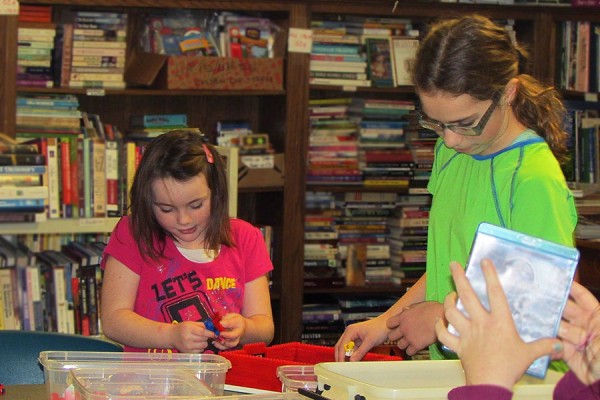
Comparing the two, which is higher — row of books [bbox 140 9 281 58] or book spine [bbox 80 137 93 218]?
row of books [bbox 140 9 281 58]

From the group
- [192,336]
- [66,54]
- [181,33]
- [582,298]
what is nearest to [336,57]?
[181,33]

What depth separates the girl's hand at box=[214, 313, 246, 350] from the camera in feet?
6.68

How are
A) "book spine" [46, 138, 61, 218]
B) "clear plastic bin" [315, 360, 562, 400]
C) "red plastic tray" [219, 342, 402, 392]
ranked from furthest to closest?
"book spine" [46, 138, 61, 218] → "red plastic tray" [219, 342, 402, 392] → "clear plastic bin" [315, 360, 562, 400]

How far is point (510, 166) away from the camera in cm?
170

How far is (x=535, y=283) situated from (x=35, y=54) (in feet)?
9.69

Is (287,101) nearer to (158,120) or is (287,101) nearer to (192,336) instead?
(158,120)

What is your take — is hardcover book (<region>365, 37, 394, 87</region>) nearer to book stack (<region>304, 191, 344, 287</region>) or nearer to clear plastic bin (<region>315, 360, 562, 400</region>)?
book stack (<region>304, 191, 344, 287</region>)

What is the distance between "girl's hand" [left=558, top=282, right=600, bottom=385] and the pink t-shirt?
3.65 feet

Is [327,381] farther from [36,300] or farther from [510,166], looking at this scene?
[36,300]

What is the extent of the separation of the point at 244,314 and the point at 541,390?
1.01 m

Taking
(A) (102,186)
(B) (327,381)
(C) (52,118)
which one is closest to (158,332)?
(B) (327,381)

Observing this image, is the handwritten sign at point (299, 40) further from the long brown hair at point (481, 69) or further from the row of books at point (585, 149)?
the long brown hair at point (481, 69)

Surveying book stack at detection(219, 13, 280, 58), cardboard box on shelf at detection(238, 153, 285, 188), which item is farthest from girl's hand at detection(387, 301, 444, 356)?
book stack at detection(219, 13, 280, 58)

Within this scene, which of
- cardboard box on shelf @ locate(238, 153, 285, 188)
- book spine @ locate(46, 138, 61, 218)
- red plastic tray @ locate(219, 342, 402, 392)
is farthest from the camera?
cardboard box on shelf @ locate(238, 153, 285, 188)
